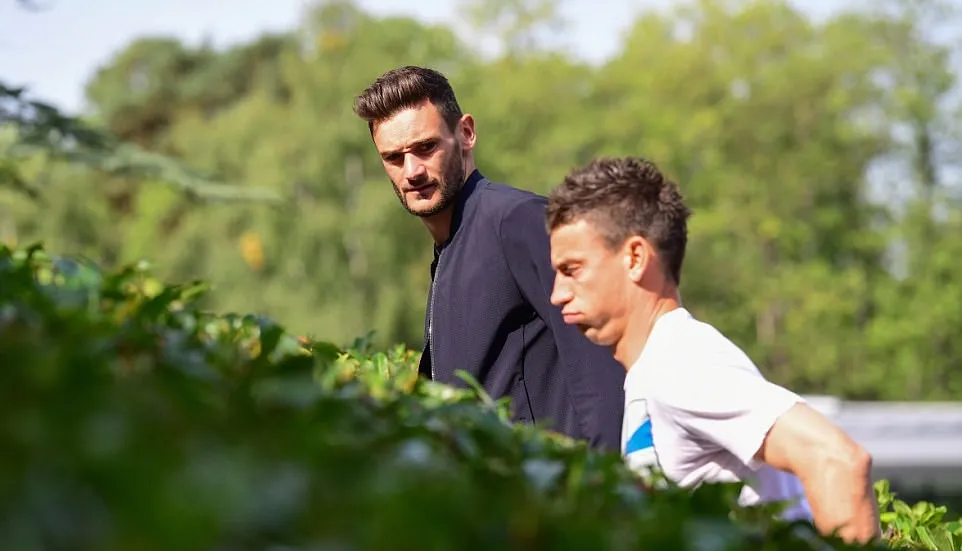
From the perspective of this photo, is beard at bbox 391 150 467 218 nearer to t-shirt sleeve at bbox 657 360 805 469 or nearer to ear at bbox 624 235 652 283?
ear at bbox 624 235 652 283

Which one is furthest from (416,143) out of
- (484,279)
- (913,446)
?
(913,446)

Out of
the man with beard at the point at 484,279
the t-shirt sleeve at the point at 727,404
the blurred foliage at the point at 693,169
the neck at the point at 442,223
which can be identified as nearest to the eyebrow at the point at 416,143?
the man with beard at the point at 484,279

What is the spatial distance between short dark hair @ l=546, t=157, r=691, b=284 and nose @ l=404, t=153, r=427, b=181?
1.34 meters

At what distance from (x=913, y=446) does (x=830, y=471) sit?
3061cm

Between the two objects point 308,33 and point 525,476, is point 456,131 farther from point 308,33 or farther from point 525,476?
point 308,33

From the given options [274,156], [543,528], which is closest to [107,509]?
[543,528]

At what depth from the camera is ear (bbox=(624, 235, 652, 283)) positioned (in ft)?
11.0

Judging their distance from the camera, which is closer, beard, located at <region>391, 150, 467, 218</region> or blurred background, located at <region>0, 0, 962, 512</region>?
beard, located at <region>391, 150, 467, 218</region>

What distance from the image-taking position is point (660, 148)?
42.5 metres

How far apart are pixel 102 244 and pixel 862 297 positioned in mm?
22632

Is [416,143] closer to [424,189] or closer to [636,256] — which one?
[424,189]

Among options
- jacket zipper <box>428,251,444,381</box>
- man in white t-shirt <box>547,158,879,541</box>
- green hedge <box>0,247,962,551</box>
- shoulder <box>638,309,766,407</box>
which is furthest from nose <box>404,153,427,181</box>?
green hedge <box>0,247,962,551</box>

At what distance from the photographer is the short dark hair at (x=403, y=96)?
4.74 meters

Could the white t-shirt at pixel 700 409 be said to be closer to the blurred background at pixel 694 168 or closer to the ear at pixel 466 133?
the ear at pixel 466 133
